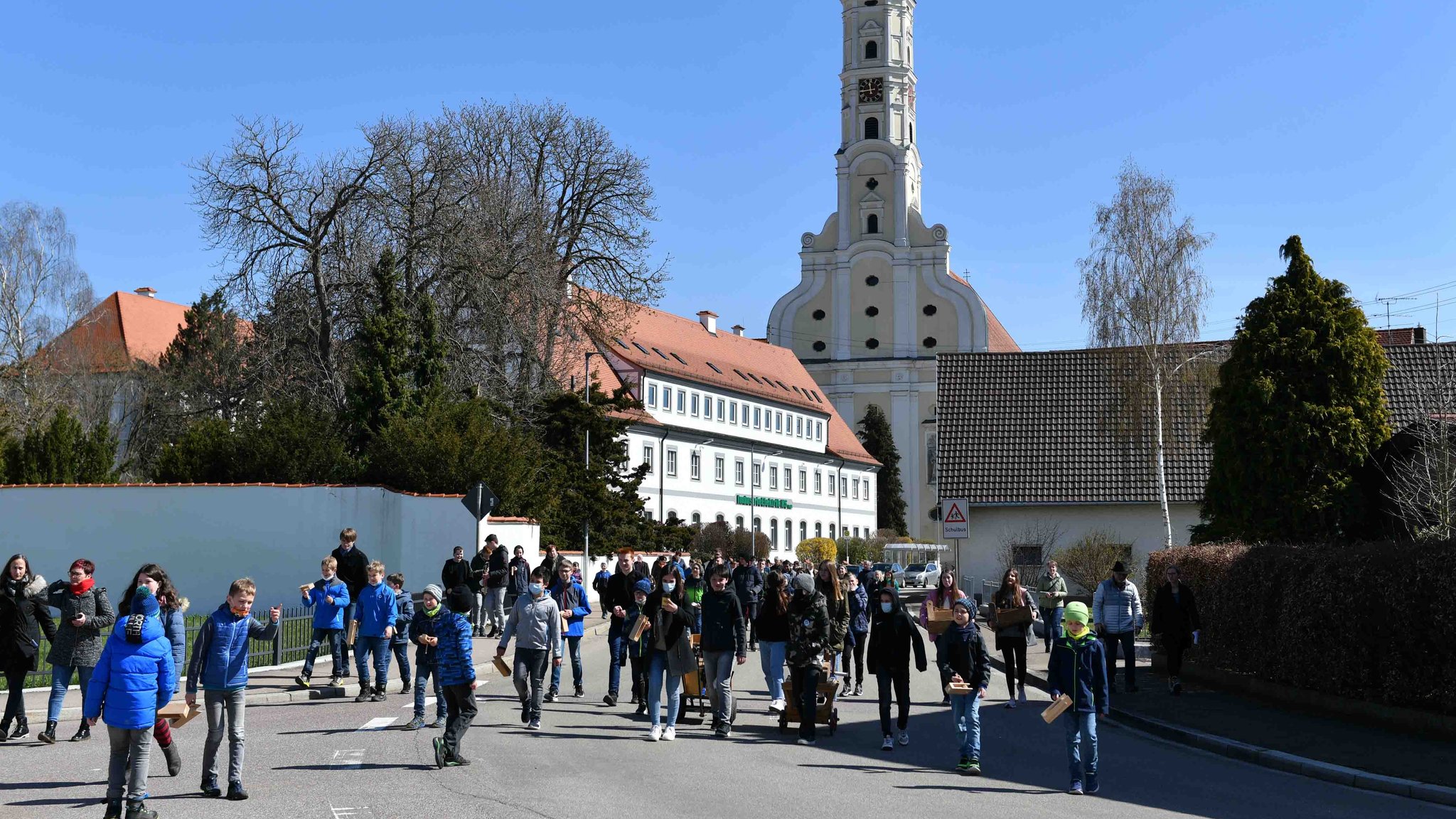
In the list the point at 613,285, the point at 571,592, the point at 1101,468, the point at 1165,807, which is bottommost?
the point at 1165,807

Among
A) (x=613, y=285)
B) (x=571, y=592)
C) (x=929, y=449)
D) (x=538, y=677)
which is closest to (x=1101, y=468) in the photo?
(x=613, y=285)

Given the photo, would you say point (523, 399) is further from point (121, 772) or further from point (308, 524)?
point (121, 772)

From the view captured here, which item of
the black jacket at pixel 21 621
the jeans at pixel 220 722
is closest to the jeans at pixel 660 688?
the jeans at pixel 220 722

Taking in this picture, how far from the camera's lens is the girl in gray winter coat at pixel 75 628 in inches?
504

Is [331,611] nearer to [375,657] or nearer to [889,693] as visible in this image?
[375,657]

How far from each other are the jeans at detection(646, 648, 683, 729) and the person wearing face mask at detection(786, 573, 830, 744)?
1.22m

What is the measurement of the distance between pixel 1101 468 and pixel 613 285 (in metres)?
16.5

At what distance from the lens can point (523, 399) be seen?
41.6 meters

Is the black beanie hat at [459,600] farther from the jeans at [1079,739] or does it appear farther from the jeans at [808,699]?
the jeans at [1079,739]

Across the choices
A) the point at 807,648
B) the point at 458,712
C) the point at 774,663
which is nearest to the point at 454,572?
the point at 774,663

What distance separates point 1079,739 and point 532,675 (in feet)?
19.4

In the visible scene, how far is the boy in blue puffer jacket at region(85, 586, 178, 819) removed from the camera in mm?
9398

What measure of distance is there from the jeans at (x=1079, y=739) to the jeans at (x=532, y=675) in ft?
18.6

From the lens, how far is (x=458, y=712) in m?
12.1
